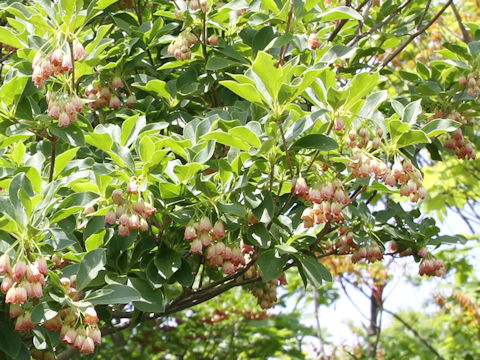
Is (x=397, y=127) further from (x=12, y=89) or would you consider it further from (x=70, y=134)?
(x=12, y=89)

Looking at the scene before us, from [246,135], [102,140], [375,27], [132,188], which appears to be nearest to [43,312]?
[132,188]

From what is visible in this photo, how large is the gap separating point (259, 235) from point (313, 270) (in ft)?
0.95

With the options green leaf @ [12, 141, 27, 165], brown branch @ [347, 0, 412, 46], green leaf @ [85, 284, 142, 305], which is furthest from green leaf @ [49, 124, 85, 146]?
brown branch @ [347, 0, 412, 46]

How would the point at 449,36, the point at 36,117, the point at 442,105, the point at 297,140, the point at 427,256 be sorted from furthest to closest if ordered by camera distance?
the point at 449,36 < the point at 442,105 < the point at 427,256 < the point at 36,117 < the point at 297,140

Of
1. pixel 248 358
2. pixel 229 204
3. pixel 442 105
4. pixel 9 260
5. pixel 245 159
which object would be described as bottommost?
pixel 248 358

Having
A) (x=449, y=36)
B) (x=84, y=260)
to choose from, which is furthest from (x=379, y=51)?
(x=449, y=36)

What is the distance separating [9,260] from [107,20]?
2329mm

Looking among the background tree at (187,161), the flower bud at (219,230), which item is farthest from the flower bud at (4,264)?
the flower bud at (219,230)

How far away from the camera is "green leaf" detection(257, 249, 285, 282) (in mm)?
2650

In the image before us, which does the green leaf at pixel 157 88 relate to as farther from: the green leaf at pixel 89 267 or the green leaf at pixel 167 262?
the green leaf at pixel 89 267

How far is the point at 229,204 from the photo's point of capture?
260cm

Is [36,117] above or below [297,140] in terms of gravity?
below

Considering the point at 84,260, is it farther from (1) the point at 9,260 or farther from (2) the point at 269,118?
(2) the point at 269,118

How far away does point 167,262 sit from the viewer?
2.78 m
